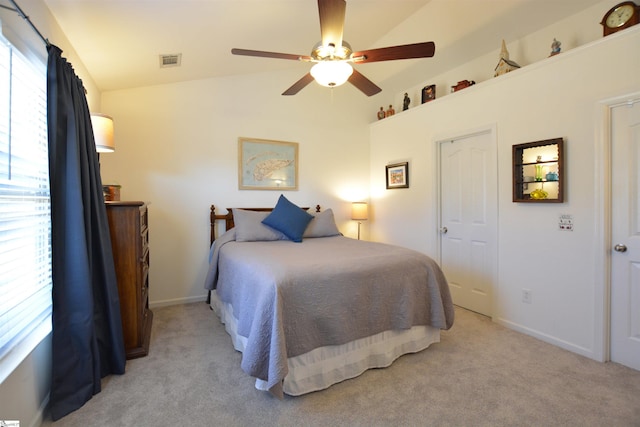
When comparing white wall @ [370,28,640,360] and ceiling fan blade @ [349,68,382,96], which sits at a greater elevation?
ceiling fan blade @ [349,68,382,96]

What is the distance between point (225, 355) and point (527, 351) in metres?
2.48

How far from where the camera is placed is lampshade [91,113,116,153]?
2.36 metres

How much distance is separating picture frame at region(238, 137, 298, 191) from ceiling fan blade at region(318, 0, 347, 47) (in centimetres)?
219

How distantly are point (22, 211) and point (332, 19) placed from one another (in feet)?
6.89

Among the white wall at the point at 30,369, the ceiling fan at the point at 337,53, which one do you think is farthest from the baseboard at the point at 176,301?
the ceiling fan at the point at 337,53

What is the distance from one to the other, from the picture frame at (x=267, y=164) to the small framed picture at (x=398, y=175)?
1.39 meters

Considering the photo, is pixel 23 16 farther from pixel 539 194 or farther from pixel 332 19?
pixel 539 194

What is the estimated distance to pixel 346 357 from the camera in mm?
2119

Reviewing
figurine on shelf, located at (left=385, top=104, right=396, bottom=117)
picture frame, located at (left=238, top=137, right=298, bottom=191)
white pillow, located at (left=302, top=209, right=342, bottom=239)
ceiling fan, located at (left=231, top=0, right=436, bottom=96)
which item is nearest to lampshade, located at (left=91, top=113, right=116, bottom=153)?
ceiling fan, located at (left=231, top=0, right=436, bottom=96)

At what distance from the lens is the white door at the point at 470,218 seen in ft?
10.6

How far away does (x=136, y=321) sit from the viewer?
7.87 ft

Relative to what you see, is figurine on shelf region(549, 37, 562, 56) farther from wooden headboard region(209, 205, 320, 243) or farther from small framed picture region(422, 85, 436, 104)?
wooden headboard region(209, 205, 320, 243)

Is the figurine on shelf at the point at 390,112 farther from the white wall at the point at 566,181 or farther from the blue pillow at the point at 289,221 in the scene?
the blue pillow at the point at 289,221

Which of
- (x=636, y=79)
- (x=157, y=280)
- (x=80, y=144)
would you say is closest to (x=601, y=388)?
(x=636, y=79)
